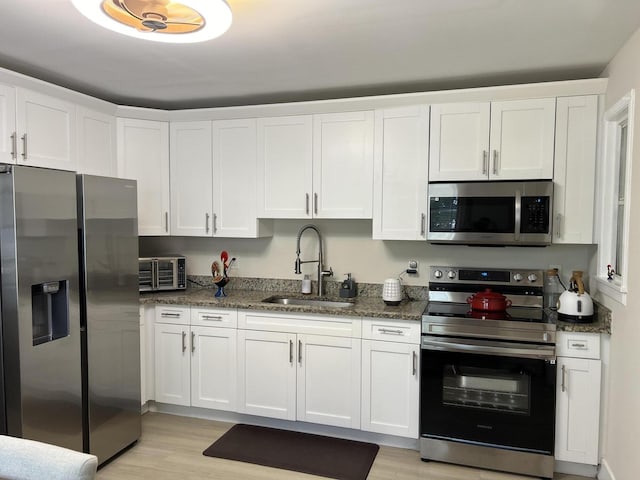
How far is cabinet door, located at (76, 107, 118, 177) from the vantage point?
127 inches

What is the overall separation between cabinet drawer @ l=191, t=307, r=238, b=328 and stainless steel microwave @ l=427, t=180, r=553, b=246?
1.49m

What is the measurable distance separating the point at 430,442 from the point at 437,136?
1952mm

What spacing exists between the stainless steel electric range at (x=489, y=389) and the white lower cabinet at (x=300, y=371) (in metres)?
0.50

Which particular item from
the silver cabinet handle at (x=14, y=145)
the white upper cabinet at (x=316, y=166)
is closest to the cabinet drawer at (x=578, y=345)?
the white upper cabinet at (x=316, y=166)

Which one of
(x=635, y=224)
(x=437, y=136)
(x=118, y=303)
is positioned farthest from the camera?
(x=437, y=136)

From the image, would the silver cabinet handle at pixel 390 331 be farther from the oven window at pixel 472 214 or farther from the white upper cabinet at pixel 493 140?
the white upper cabinet at pixel 493 140

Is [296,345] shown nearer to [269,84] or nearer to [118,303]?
[118,303]

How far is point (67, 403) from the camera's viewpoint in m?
2.53

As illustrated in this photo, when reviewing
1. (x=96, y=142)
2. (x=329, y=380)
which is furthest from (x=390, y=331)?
(x=96, y=142)

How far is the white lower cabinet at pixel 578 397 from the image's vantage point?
8.68ft

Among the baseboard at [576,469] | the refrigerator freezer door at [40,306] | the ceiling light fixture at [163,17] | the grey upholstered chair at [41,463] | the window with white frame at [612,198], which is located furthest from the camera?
the baseboard at [576,469]

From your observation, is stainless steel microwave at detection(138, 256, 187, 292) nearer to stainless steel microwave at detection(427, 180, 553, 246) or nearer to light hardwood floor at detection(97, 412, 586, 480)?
light hardwood floor at detection(97, 412, 586, 480)

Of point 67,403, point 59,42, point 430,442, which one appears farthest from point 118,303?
point 430,442

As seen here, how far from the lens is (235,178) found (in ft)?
11.7
